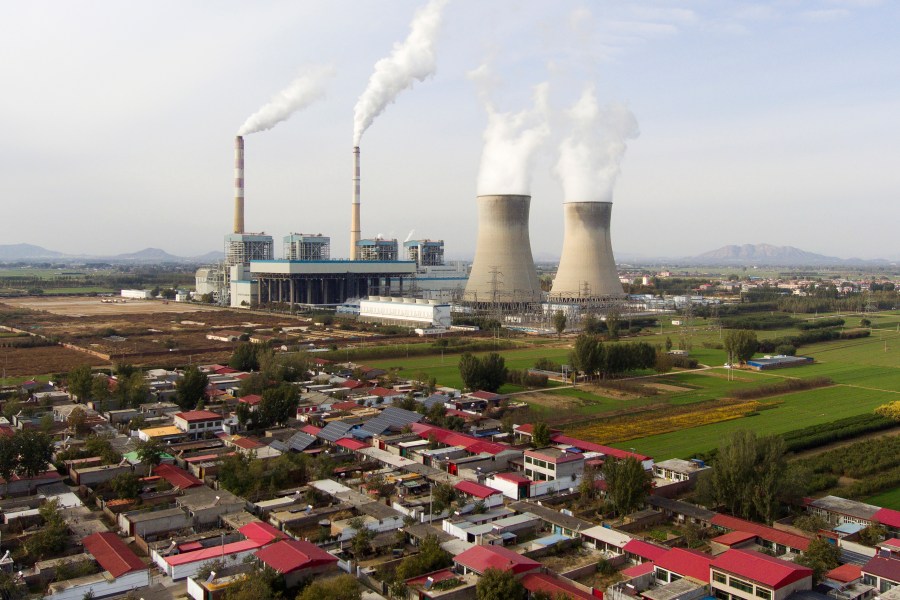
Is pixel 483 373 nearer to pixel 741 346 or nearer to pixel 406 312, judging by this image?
pixel 741 346

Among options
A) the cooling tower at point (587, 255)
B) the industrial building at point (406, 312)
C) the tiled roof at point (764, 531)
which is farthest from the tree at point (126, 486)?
the cooling tower at point (587, 255)

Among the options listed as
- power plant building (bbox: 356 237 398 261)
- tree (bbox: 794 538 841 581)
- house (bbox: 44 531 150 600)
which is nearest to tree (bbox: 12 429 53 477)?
house (bbox: 44 531 150 600)

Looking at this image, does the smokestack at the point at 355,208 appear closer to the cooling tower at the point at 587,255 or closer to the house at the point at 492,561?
the cooling tower at the point at 587,255

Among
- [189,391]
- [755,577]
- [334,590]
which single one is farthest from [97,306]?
[755,577]

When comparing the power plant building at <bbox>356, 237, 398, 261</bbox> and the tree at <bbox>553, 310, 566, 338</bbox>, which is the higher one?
the power plant building at <bbox>356, 237, 398, 261</bbox>

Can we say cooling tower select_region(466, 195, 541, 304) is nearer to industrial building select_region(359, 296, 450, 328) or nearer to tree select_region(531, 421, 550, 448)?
industrial building select_region(359, 296, 450, 328)

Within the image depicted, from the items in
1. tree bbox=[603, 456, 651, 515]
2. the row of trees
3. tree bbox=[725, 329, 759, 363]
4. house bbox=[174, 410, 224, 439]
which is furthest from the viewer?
tree bbox=[725, 329, 759, 363]
